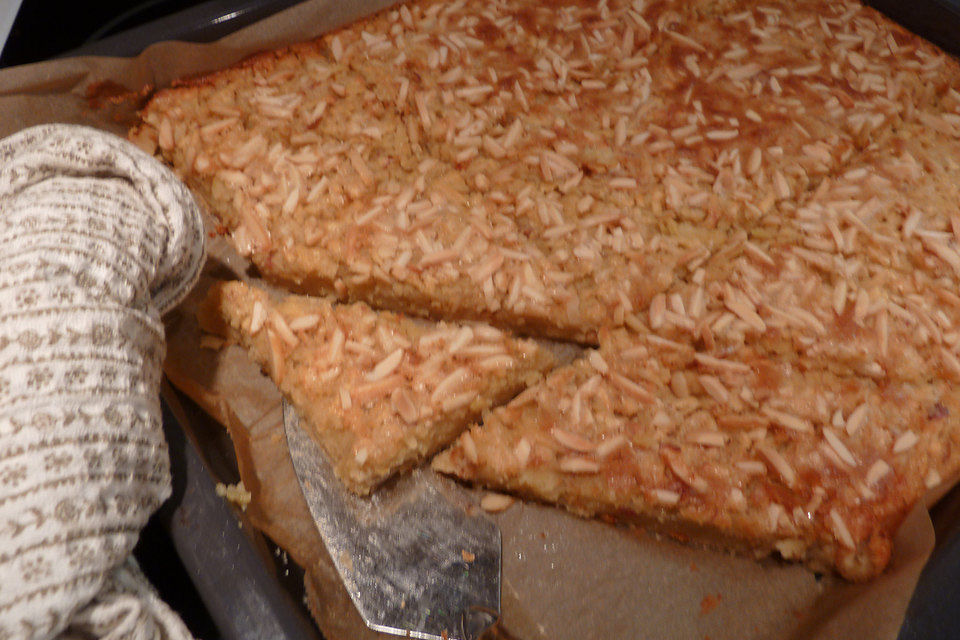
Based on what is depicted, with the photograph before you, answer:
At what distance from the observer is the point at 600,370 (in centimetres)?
127

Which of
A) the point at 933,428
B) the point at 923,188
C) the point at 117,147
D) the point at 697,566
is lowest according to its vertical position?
the point at 697,566

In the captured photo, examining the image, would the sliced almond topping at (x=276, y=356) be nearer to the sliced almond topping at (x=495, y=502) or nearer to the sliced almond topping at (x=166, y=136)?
the sliced almond topping at (x=495, y=502)

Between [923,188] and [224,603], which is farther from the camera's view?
[923,188]

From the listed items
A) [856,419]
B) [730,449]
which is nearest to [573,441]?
[730,449]

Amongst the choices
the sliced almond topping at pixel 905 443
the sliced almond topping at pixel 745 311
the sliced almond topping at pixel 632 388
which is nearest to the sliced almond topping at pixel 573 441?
the sliced almond topping at pixel 632 388

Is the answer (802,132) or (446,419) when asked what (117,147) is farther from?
(802,132)

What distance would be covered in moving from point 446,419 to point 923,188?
1.21m

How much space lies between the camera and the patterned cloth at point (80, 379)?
30.7 inches

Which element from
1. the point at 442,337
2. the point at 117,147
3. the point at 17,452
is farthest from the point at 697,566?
the point at 117,147

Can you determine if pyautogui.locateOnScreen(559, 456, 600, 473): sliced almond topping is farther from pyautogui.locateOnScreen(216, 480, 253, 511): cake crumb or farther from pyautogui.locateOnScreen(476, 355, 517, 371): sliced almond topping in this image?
pyautogui.locateOnScreen(216, 480, 253, 511): cake crumb

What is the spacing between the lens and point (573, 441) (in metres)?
1.19

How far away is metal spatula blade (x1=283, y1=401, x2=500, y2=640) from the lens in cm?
113

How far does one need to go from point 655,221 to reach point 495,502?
2.35 feet

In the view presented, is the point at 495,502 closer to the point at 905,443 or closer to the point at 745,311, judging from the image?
the point at 745,311
